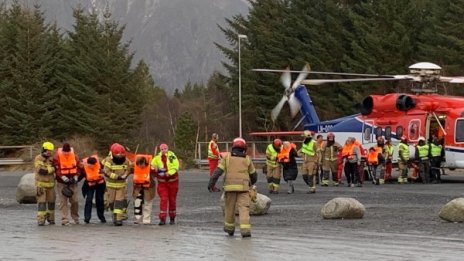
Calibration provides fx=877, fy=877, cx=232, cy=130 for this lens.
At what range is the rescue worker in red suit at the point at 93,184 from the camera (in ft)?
59.3

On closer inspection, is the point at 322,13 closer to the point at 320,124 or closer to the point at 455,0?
the point at 455,0

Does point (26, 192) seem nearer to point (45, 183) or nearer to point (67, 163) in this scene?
point (45, 183)

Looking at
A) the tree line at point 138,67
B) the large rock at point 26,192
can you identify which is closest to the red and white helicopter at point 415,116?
the large rock at point 26,192

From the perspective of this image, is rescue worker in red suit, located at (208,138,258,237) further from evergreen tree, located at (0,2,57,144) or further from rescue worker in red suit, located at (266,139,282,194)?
evergreen tree, located at (0,2,57,144)

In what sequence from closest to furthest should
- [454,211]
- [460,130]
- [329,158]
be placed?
[454,211] → [329,158] → [460,130]

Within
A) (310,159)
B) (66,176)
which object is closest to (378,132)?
(310,159)

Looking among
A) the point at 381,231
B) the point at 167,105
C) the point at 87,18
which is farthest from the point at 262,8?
the point at 381,231

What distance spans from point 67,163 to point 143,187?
175 centimetres

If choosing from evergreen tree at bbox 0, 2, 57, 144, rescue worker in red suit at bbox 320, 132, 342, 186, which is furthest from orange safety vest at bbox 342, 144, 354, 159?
evergreen tree at bbox 0, 2, 57, 144

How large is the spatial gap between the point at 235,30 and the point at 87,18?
45.7ft

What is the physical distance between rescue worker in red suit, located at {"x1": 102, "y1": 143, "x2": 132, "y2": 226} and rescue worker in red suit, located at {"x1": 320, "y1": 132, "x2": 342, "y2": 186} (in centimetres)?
1290

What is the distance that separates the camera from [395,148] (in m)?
32.0

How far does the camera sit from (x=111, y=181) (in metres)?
17.5

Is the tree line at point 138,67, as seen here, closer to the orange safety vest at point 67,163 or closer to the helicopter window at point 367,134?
the helicopter window at point 367,134
